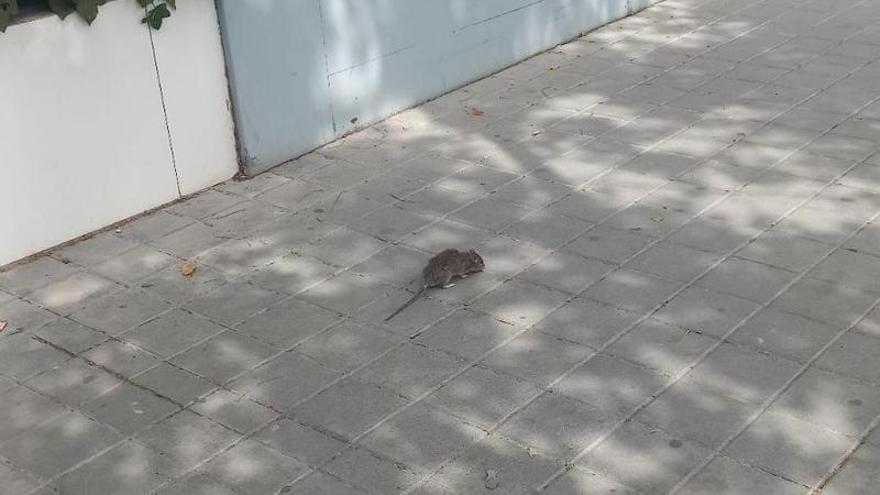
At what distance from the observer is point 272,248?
6312mm

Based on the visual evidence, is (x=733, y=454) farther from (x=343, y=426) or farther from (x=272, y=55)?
(x=272, y=55)

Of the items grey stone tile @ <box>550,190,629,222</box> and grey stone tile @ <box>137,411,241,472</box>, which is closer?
grey stone tile @ <box>137,411,241,472</box>

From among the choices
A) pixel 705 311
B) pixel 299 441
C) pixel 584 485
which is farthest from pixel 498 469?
pixel 705 311

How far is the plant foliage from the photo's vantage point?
231 inches

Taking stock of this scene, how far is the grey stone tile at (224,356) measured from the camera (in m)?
5.14

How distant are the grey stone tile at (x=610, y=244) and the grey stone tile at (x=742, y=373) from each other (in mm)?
1068

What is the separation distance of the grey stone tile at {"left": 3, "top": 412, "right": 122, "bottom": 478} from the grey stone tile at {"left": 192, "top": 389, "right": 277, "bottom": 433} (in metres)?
0.40

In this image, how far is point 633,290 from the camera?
562cm

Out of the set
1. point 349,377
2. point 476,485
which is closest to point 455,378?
point 349,377

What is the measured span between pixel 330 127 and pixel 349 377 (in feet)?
10.1

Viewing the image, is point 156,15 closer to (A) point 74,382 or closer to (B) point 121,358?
(B) point 121,358

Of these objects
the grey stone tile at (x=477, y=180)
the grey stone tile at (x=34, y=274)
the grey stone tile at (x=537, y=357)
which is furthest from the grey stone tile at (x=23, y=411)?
the grey stone tile at (x=477, y=180)

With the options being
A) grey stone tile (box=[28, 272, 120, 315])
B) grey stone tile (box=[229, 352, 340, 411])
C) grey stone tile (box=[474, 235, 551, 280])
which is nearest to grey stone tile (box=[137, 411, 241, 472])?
grey stone tile (box=[229, 352, 340, 411])

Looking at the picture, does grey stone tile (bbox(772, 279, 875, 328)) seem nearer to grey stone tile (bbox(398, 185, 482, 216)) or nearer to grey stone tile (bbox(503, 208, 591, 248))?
grey stone tile (bbox(503, 208, 591, 248))
